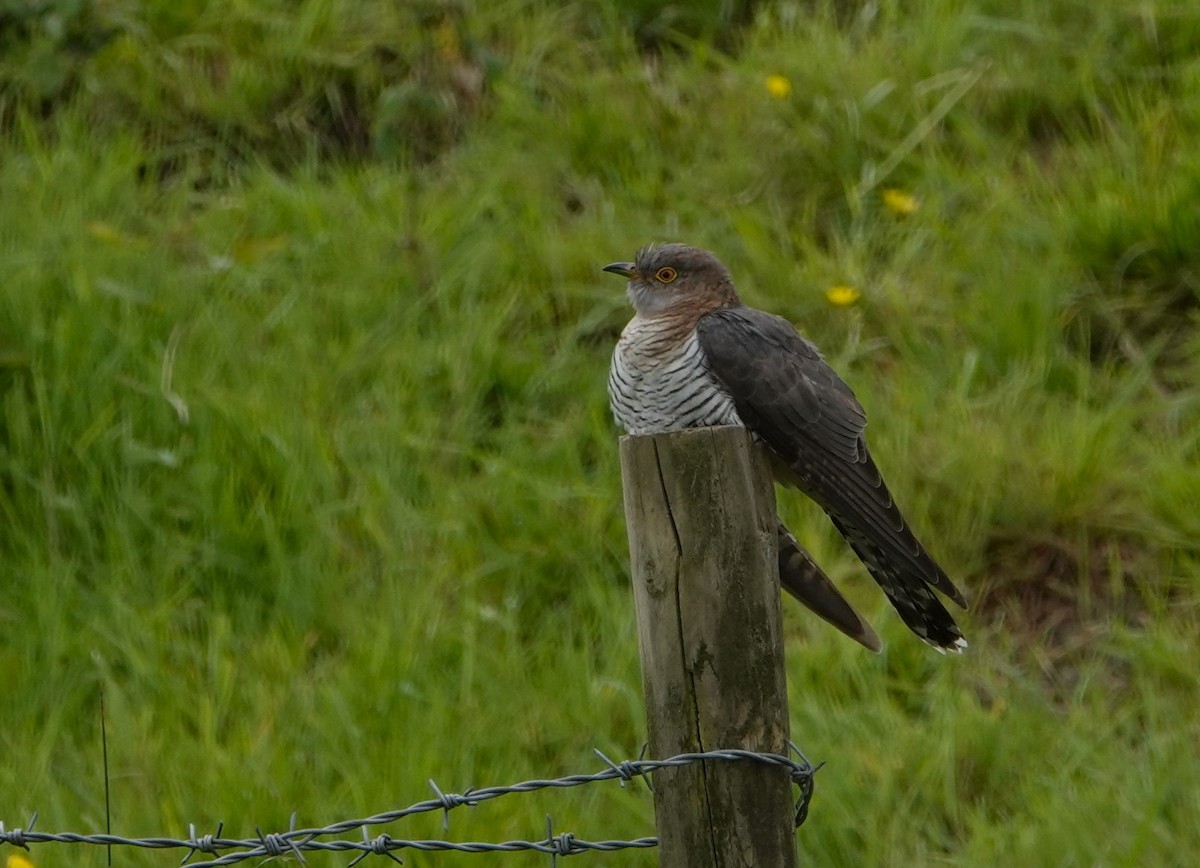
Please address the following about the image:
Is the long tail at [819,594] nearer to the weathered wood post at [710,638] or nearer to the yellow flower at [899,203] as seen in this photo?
the weathered wood post at [710,638]

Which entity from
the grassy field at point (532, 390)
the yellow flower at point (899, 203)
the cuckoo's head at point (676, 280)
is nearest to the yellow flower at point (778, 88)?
the grassy field at point (532, 390)

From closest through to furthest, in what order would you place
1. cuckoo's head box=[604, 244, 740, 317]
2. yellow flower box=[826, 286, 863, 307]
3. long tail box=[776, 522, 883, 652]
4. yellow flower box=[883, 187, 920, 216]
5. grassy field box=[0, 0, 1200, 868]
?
1. long tail box=[776, 522, 883, 652]
2. grassy field box=[0, 0, 1200, 868]
3. cuckoo's head box=[604, 244, 740, 317]
4. yellow flower box=[826, 286, 863, 307]
5. yellow flower box=[883, 187, 920, 216]

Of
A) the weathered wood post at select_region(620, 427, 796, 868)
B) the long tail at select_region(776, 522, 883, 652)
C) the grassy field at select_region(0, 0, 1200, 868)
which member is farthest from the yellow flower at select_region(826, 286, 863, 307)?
the weathered wood post at select_region(620, 427, 796, 868)

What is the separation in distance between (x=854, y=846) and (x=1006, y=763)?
0.51m

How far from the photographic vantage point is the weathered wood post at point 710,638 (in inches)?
98.9

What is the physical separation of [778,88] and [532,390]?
1.75m

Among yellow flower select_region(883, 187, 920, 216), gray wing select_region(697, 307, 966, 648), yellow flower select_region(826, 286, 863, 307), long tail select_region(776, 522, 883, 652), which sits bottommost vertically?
long tail select_region(776, 522, 883, 652)

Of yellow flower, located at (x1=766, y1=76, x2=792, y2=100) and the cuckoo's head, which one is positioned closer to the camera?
the cuckoo's head

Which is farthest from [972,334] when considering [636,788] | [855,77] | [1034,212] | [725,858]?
[725,858]

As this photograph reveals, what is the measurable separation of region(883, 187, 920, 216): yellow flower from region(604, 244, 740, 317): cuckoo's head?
1830mm

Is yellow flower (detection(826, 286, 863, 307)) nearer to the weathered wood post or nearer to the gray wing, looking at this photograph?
the gray wing

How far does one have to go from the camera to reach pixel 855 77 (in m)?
6.61

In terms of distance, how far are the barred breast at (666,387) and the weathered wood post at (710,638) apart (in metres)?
1.54

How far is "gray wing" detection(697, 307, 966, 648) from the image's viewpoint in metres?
4.06
